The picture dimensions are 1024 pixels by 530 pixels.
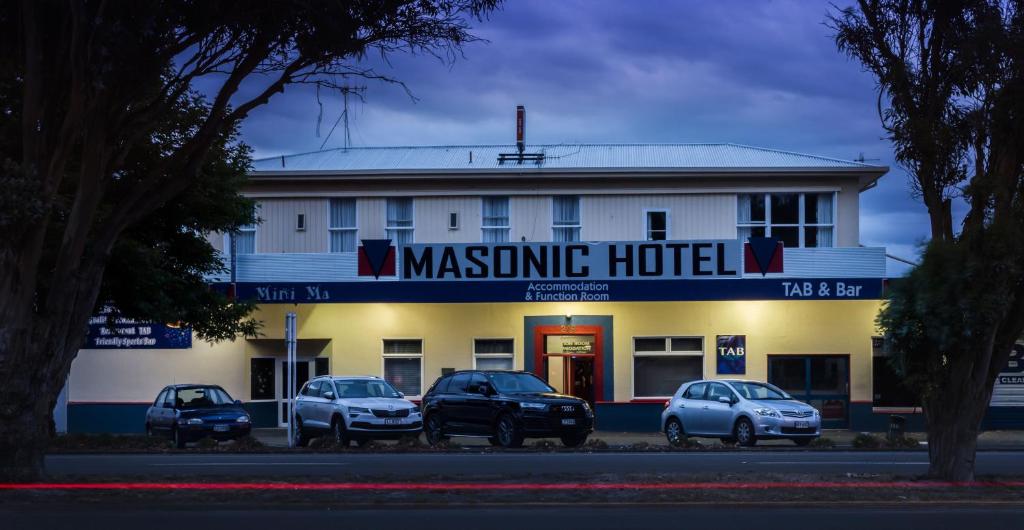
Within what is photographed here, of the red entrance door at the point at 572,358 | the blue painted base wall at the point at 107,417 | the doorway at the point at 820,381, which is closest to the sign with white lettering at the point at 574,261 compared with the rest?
the red entrance door at the point at 572,358

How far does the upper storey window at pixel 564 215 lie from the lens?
112 ft

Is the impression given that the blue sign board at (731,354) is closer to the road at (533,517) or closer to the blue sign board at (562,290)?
the blue sign board at (562,290)

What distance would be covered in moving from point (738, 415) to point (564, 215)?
1043 centimetres

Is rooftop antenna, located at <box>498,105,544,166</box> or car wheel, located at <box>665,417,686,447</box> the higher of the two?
rooftop antenna, located at <box>498,105,544,166</box>

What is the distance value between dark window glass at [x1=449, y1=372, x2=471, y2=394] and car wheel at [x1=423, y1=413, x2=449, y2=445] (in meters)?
0.73

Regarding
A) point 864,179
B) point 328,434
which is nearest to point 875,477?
point 328,434

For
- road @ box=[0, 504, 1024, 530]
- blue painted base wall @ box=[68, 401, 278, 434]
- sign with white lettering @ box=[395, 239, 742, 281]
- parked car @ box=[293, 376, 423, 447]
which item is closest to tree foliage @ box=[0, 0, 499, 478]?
road @ box=[0, 504, 1024, 530]

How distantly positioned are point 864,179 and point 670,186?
17.7 ft

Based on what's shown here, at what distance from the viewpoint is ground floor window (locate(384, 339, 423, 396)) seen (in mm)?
33469

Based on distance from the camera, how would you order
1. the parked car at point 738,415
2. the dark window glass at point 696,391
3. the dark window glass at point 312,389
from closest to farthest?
the parked car at point 738,415 < the dark window glass at point 696,391 < the dark window glass at point 312,389

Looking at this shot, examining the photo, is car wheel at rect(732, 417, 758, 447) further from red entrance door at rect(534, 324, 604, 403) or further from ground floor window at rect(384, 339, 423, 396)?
ground floor window at rect(384, 339, 423, 396)

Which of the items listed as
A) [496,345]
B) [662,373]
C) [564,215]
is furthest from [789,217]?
[496,345]

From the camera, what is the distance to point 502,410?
80.8ft

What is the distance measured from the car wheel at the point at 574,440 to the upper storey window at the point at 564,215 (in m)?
9.97
